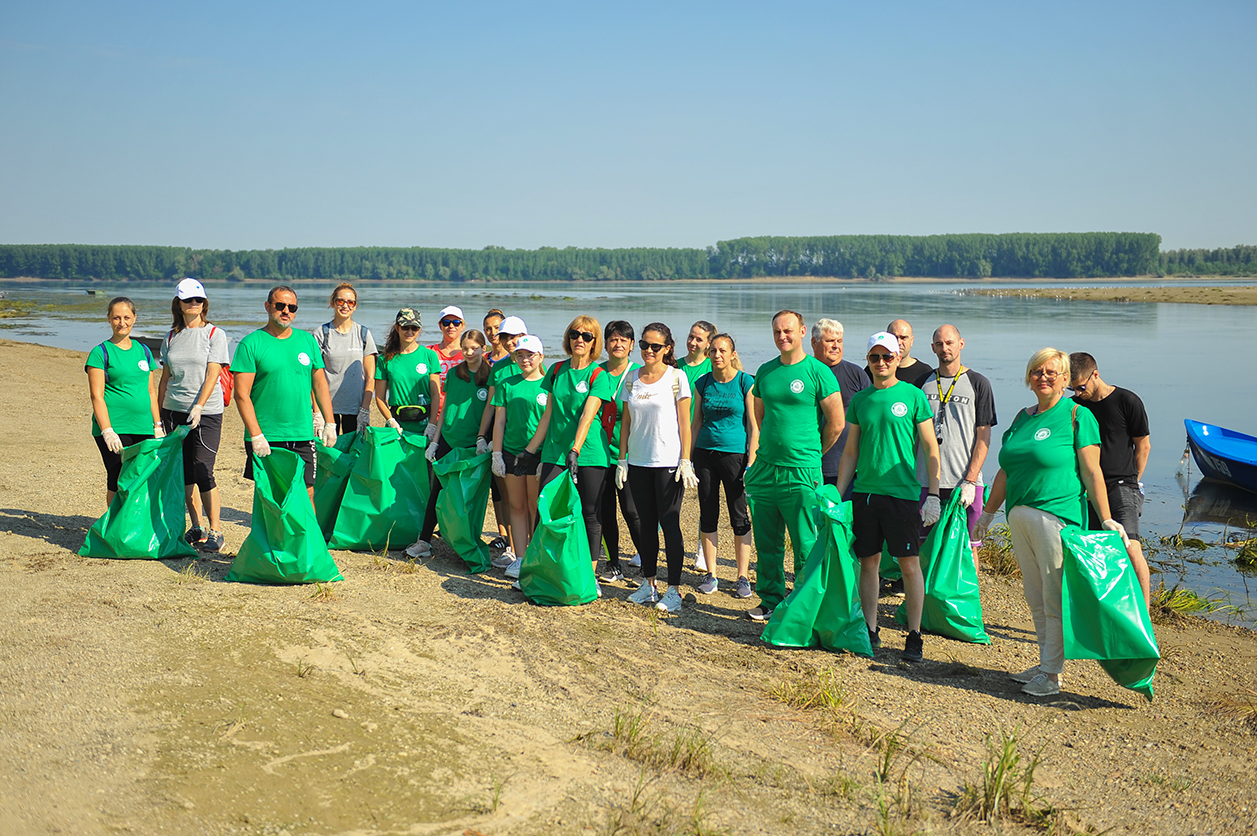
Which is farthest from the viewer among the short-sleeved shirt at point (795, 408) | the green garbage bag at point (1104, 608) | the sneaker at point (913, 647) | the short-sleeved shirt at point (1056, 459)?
the short-sleeved shirt at point (795, 408)

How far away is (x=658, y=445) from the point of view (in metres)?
5.20

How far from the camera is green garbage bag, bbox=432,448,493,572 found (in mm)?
5914

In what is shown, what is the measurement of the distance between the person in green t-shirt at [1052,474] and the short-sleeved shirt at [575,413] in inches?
87.6

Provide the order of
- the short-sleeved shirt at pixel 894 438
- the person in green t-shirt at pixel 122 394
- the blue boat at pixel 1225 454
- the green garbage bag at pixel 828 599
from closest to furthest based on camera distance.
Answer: the short-sleeved shirt at pixel 894 438 → the green garbage bag at pixel 828 599 → the person in green t-shirt at pixel 122 394 → the blue boat at pixel 1225 454

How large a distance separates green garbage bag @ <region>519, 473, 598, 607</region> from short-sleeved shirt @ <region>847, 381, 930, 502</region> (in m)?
1.68

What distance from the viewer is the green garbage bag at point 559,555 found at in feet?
16.9

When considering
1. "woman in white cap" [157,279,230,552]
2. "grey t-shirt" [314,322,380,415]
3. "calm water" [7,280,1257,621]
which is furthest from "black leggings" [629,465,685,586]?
"calm water" [7,280,1257,621]

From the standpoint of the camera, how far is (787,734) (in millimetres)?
3820

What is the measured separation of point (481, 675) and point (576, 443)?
1565 mm

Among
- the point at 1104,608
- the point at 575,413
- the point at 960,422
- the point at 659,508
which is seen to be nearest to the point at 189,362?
the point at 575,413

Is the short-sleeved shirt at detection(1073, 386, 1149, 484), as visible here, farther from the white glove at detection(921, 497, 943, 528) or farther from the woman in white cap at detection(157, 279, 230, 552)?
the woman in white cap at detection(157, 279, 230, 552)

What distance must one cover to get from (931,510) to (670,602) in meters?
1.60

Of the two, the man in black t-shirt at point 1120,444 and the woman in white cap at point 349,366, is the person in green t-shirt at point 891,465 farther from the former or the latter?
the woman in white cap at point 349,366

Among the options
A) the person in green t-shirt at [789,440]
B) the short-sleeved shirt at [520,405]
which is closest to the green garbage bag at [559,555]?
the short-sleeved shirt at [520,405]
